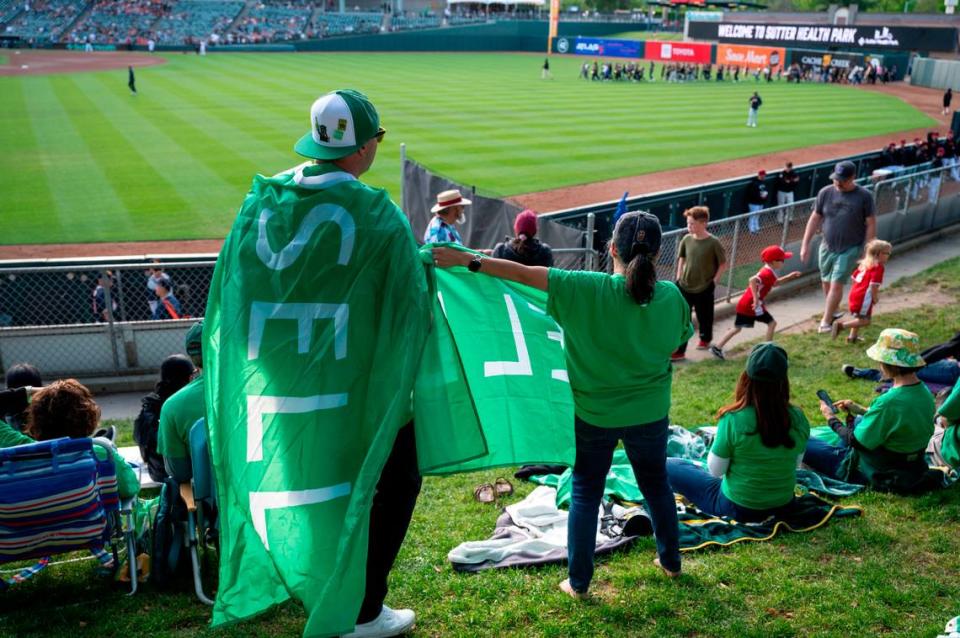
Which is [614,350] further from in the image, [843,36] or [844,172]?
[843,36]

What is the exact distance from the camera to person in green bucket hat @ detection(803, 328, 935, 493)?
5457mm

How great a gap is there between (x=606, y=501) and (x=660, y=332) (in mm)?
1890

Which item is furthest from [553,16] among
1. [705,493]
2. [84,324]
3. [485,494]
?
[705,493]

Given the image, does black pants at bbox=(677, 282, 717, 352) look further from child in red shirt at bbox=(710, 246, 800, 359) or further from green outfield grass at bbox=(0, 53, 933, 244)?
green outfield grass at bbox=(0, 53, 933, 244)

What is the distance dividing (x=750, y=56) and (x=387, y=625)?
197 ft

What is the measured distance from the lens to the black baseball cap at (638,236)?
376 cm

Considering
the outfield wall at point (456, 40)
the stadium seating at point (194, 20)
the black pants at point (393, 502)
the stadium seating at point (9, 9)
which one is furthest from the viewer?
the stadium seating at point (194, 20)

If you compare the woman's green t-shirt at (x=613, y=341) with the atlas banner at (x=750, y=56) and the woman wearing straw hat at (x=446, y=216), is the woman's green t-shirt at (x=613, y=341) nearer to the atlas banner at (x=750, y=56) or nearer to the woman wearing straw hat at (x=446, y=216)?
the woman wearing straw hat at (x=446, y=216)

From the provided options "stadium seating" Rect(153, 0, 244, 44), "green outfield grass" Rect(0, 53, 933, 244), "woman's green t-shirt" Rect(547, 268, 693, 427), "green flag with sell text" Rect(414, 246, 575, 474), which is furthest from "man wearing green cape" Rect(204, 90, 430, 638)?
"stadium seating" Rect(153, 0, 244, 44)

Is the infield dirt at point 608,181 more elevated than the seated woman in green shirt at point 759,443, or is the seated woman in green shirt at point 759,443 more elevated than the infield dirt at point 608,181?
the seated woman in green shirt at point 759,443

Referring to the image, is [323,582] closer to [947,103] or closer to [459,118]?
[459,118]

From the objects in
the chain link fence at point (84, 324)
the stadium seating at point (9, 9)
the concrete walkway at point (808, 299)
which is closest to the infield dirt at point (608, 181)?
the chain link fence at point (84, 324)

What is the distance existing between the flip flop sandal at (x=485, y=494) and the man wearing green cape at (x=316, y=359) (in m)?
2.66

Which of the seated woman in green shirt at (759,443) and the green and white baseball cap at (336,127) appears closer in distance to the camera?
the green and white baseball cap at (336,127)
